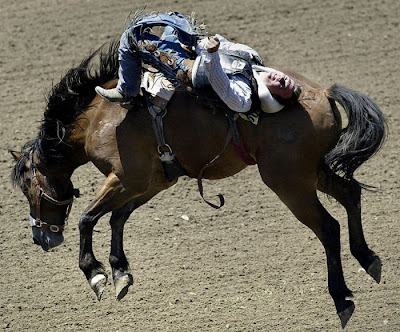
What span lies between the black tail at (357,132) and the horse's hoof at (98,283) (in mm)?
1703

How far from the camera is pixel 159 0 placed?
33.9 feet

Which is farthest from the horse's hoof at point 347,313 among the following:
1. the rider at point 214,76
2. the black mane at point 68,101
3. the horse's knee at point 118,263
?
the black mane at point 68,101

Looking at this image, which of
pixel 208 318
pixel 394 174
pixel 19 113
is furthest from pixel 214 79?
pixel 19 113

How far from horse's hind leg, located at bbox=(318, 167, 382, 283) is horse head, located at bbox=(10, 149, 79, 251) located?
73.0 inches

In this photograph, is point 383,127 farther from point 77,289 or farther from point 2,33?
point 2,33

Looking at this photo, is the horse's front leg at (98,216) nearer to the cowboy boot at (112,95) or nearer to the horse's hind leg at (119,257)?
the horse's hind leg at (119,257)

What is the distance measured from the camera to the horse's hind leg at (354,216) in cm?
575

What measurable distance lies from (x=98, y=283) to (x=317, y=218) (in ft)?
5.04

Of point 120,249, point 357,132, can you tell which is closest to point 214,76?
point 357,132

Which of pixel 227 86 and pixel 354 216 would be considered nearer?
pixel 227 86

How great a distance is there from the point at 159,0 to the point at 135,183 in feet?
16.6

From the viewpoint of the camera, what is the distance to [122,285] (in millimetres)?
5902

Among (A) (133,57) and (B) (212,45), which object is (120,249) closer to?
(A) (133,57)

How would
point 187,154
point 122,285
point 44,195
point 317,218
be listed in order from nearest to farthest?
1. point 317,218
2. point 187,154
3. point 122,285
4. point 44,195
